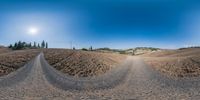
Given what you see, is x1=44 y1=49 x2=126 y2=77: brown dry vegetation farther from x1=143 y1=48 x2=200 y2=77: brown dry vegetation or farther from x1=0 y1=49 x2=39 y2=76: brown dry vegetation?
x1=143 y1=48 x2=200 y2=77: brown dry vegetation

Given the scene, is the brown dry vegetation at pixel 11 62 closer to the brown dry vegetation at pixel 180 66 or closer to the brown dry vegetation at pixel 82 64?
the brown dry vegetation at pixel 82 64

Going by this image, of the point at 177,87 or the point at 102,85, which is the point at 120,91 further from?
the point at 177,87

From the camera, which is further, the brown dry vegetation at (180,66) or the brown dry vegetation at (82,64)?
the brown dry vegetation at (82,64)

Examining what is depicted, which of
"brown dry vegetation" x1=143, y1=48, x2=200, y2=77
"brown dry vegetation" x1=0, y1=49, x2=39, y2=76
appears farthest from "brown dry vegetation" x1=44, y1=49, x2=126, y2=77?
"brown dry vegetation" x1=143, y1=48, x2=200, y2=77

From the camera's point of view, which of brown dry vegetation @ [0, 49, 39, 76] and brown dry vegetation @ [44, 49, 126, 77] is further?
brown dry vegetation @ [0, 49, 39, 76]

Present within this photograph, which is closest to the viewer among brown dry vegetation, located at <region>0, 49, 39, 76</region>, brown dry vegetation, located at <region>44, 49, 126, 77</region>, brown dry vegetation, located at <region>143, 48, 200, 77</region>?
brown dry vegetation, located at <region>143, 48, 200, 77</region>

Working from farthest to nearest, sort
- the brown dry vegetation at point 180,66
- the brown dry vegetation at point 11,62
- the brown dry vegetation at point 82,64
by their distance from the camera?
the brown dry vegetation at point 11,62 → the brown dry vegetation at point 82,64 → the brown dry vegetation at point 180,66

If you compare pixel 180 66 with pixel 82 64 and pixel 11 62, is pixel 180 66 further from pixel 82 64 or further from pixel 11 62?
pixel 11 62

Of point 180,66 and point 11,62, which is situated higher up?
point 11,62

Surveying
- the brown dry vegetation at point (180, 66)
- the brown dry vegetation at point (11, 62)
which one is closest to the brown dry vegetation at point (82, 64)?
the brown dry vegetation at point (11, 62)

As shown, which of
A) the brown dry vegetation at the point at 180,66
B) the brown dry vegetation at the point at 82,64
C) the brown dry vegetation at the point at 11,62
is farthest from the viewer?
the brown dry vegetation at the point at 11,62

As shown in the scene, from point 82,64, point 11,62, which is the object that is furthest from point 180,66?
point 11,62

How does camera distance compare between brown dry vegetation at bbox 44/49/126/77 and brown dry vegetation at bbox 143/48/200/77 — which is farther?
brown dry vegetation at bbox 44/49/126/77

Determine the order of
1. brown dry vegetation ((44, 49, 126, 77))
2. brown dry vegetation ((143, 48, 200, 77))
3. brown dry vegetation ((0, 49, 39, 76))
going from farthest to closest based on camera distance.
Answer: brown dry vegetation ((0, 49, 39, 76))
brown dry vegetation ((44, 49, 126, 77))
brown dry vegetation ((143, 48, 200, 77))
